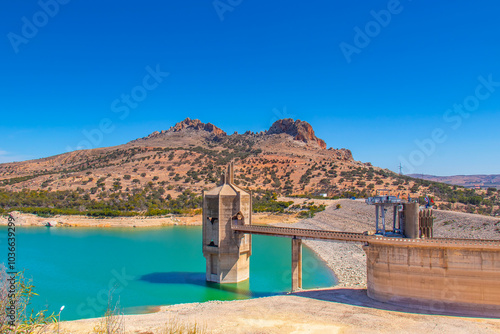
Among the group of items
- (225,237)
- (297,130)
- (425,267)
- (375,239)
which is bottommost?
(425,267)

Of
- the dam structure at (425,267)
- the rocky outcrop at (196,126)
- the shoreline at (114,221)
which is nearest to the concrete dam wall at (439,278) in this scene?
the dam structure at (425,267)

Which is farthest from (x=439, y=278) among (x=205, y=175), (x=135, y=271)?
(x=205, y=175)

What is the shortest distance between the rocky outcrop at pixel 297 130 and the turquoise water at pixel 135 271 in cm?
8588

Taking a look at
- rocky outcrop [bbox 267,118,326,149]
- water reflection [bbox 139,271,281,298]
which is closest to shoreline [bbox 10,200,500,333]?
water reflection [bbox 139,271,281,298]

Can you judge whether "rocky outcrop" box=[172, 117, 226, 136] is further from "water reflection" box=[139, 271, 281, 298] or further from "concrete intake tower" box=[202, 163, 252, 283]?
"concrete intake tower" box=[202, 163, 252, 283]

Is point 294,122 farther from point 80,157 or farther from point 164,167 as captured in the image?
point 80,157

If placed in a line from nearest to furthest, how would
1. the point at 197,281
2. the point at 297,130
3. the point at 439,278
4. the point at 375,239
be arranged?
the point at 439,278, the point at 375,239, the point at 197,281, the point at 297,130

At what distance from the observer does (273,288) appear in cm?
2806

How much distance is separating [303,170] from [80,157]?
251 feet

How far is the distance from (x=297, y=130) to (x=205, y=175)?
55728 millimetres

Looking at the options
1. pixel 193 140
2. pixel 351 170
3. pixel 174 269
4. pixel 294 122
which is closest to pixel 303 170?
pixel 351 170

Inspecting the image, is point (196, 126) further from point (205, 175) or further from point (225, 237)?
point (225, 237)

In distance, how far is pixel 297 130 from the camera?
136 m

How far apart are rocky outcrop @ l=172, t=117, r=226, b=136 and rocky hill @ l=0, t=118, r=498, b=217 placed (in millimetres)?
18839
